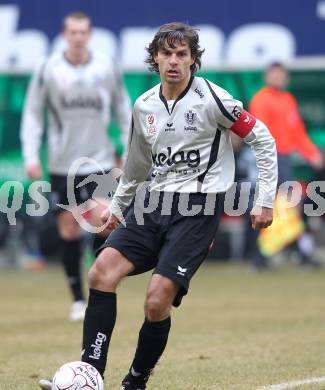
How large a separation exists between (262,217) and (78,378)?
52.3 inches

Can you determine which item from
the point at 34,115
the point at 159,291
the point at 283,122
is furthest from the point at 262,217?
the point at 283,122

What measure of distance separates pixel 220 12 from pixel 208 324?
686 cm

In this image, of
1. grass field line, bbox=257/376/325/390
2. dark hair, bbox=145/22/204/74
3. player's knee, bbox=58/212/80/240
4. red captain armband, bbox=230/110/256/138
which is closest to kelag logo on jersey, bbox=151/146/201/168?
red captain armband, bbox=230/110/256/138

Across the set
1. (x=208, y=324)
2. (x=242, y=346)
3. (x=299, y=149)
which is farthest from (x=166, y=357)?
(x=299, y=149)

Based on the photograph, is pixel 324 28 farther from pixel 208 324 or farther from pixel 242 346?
pixel 242 346

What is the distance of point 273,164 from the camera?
5.95 meters

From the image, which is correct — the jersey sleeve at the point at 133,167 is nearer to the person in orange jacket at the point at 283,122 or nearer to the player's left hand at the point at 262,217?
the player's left hand at the point at 262,217

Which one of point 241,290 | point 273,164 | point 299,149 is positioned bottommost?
point 241,290

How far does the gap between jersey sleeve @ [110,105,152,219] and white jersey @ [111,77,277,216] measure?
0.02 m

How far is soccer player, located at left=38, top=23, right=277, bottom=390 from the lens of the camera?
5.69 meters

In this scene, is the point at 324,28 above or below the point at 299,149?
above

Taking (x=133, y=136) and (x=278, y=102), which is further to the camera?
(x=278, y=102)

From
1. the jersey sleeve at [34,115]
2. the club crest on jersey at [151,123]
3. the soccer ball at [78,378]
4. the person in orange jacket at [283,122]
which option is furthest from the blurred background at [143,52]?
the soccer ball at [78,378]

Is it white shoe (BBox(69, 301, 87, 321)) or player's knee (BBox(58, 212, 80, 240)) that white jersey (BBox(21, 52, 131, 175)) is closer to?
player's knee (BBox(58, 212, 80, 240))
